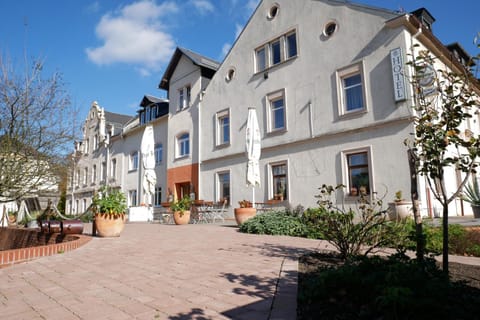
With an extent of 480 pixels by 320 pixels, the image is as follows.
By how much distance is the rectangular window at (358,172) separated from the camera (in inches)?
465

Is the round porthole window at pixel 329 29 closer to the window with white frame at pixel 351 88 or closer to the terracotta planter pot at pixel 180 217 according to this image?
the window with white frame at pixel 351 88

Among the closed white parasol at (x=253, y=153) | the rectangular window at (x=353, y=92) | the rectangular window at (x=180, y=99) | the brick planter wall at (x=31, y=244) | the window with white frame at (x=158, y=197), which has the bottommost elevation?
the brick planter wall at (x=31, y=244)

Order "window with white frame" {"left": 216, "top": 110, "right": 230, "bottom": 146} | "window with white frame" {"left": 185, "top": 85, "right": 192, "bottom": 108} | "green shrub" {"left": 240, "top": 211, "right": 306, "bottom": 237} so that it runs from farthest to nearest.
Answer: "window with white frame" {"left": 185, "top": 85, "right": 192, "bottom": 108}, "window with white frame" {"left": 216, "top": 110, "right": 230, "bottom": 146}, "green shrub" {"left": 240, "top": 211, "right": 306, "bottom": 237}

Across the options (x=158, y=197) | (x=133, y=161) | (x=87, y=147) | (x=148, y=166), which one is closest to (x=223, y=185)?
(x=148, y=166)

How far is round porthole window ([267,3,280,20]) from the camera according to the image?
619 inches

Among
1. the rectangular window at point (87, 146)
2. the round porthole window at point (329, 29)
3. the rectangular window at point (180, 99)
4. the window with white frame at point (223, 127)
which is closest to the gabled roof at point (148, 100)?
the rectangular window at point (180, 99)

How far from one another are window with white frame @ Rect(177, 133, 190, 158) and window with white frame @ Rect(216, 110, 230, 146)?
2.94 meters

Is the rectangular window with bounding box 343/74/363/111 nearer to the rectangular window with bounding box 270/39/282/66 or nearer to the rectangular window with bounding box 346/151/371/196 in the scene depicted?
the rectangular window with bounding box 346/151/371/196

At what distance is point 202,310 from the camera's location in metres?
2.80

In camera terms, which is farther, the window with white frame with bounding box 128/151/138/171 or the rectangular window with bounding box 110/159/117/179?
the rectangular window with bounding box 110/159/117/179

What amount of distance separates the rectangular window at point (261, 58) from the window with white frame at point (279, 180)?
493 cm

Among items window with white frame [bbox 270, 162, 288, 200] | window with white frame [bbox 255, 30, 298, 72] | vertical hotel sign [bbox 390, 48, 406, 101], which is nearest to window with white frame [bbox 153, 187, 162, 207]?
window with white frame [bbox 270, 162, 288, 200]

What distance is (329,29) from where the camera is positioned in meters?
13.6

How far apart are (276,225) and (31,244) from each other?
20.6ft
